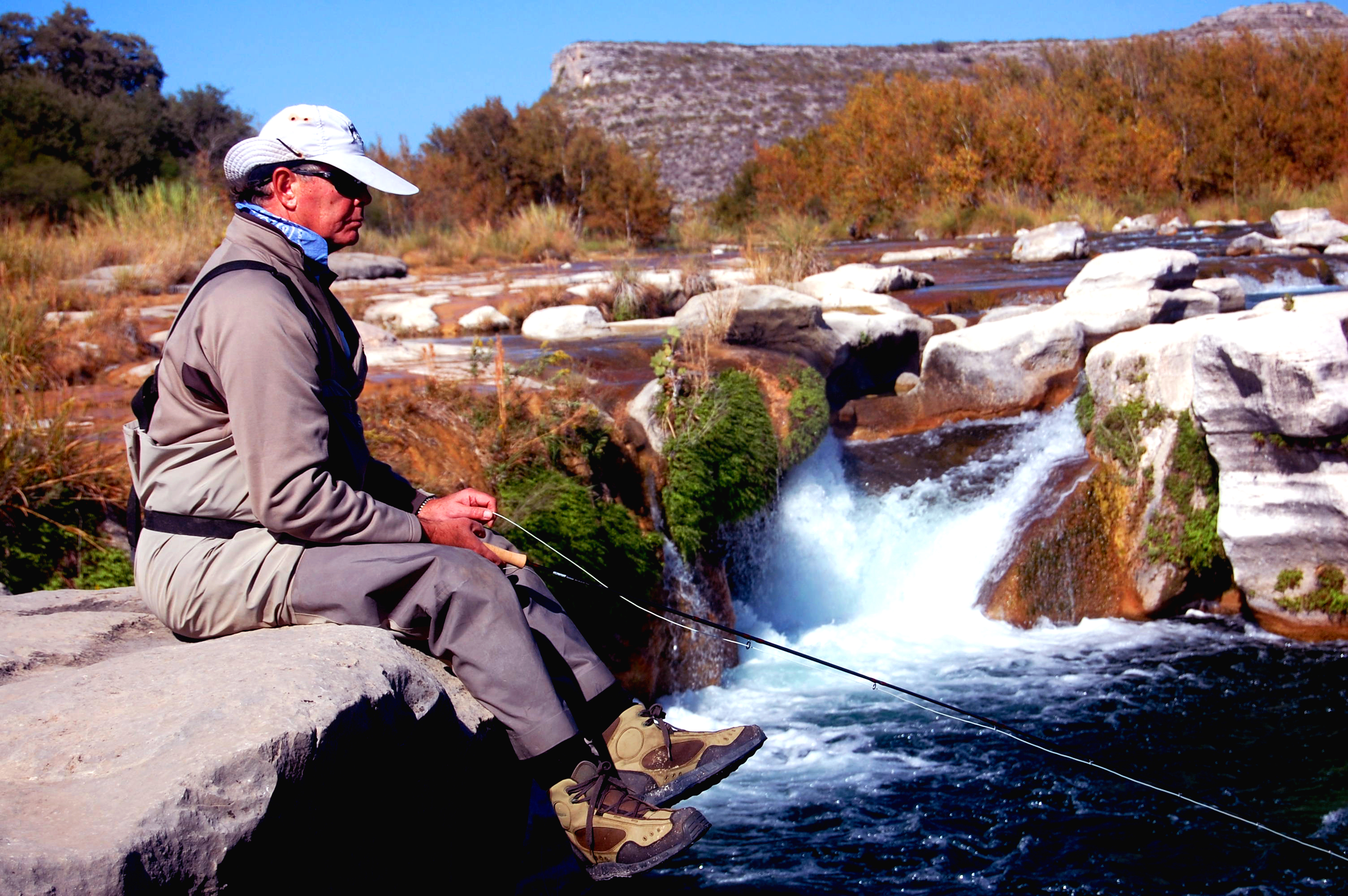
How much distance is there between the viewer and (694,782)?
2.88 meters

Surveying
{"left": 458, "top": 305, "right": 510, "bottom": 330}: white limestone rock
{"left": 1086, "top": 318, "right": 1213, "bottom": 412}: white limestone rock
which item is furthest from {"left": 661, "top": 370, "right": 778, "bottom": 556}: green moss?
{"left": 458, "top": 305, "right": 510, "bottom": 330}: white limestone rock

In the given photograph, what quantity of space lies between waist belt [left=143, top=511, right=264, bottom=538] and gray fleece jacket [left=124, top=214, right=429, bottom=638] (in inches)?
0.5

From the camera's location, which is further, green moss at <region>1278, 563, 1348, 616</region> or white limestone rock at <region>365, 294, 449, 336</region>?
white limestone rock at <region>365, 294, 449, 336</region>

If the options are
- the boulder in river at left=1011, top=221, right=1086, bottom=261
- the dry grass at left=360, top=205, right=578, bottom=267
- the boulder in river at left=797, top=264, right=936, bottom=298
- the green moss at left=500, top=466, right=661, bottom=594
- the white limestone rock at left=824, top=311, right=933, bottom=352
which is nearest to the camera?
the green moss at left=500, top=466, right=661, bottom=594

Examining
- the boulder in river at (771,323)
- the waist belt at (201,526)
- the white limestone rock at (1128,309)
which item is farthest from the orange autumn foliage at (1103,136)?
the waist belt at (201,526)

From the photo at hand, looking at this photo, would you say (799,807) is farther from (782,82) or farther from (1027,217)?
(782,82)

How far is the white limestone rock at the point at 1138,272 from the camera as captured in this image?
10977mm

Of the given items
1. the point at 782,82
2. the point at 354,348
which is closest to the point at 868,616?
the point at 354,348

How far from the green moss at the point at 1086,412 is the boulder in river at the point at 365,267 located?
31.6 feet

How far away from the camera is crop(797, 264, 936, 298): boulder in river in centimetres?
1176

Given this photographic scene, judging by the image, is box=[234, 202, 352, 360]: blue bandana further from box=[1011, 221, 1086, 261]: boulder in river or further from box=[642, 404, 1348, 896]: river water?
box=[1011, 221, 1086, 261]: boulder in river

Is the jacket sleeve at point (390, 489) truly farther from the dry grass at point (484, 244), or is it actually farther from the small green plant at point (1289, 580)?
the dry grass at point (484, 244)

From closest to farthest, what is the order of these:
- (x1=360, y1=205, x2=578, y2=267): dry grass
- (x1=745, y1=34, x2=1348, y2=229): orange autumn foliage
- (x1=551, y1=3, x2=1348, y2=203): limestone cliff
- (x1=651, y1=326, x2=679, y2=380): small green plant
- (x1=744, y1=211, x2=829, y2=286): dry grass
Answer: (x1=651, y1=326, x2=679, y2=380): small green plant → (x1=744, y1=211, x2=829, y2=286): dry grass → (x1=360, y1=205, x2=578, y2=267): dry grass → (x1=745, y1=34, x2=1348, y2=229): orange autumn foliage → (x1=551, y1=3, x2=1348, y2=203): limestone cliff

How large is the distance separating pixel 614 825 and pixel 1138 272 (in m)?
10.1
